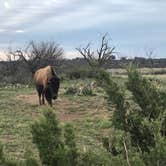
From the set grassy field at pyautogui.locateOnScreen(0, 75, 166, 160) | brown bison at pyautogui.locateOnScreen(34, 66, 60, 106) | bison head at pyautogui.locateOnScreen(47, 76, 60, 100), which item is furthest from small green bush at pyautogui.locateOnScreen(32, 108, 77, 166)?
bison head at pyautogui.locateOnScreen(47, 76, 60, 100)

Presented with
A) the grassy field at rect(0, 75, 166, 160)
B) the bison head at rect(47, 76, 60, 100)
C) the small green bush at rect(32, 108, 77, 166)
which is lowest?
the grassy field at rect(0, 75, 166, 160)

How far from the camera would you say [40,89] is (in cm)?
2564

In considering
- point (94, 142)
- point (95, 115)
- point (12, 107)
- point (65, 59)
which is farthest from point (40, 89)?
point (65, 59)

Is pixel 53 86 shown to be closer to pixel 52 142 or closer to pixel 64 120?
pixel 64 120

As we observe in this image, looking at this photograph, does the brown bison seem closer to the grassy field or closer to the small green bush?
the grassy field

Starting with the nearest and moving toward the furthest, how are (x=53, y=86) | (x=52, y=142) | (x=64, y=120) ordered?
(x=52, y=142) < (x=64, y=120) < (x=53, y=86)

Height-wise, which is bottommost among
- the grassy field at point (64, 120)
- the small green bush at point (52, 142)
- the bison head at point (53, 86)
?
the grassy field at point (64, 120)

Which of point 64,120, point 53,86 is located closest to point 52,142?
point 64,120

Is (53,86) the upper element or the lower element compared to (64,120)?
upper

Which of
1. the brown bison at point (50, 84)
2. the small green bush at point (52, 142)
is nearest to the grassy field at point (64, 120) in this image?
the brown bison at point (50, 84)

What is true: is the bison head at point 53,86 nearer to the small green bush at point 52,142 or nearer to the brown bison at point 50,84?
the brown bison at point 50,84

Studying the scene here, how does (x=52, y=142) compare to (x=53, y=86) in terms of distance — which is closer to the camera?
(x=52, y=142)

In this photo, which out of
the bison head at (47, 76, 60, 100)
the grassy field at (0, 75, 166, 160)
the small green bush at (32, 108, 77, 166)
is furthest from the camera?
the bison head at (47, 76, 60, 100)

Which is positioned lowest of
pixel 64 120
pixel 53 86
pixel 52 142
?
pixel 64 120
